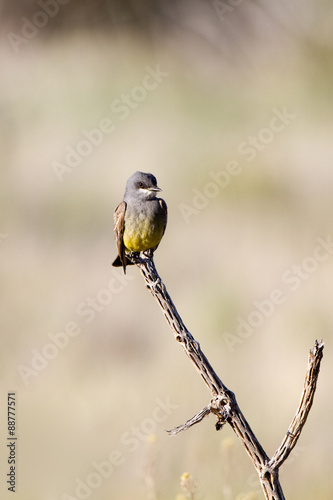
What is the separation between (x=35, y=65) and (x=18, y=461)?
622 cm

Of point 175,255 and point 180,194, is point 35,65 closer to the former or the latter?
point 180,194

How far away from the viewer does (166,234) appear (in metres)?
8.31

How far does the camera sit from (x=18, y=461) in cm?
561

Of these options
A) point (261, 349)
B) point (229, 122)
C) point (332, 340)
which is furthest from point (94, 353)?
point (229, 122)
